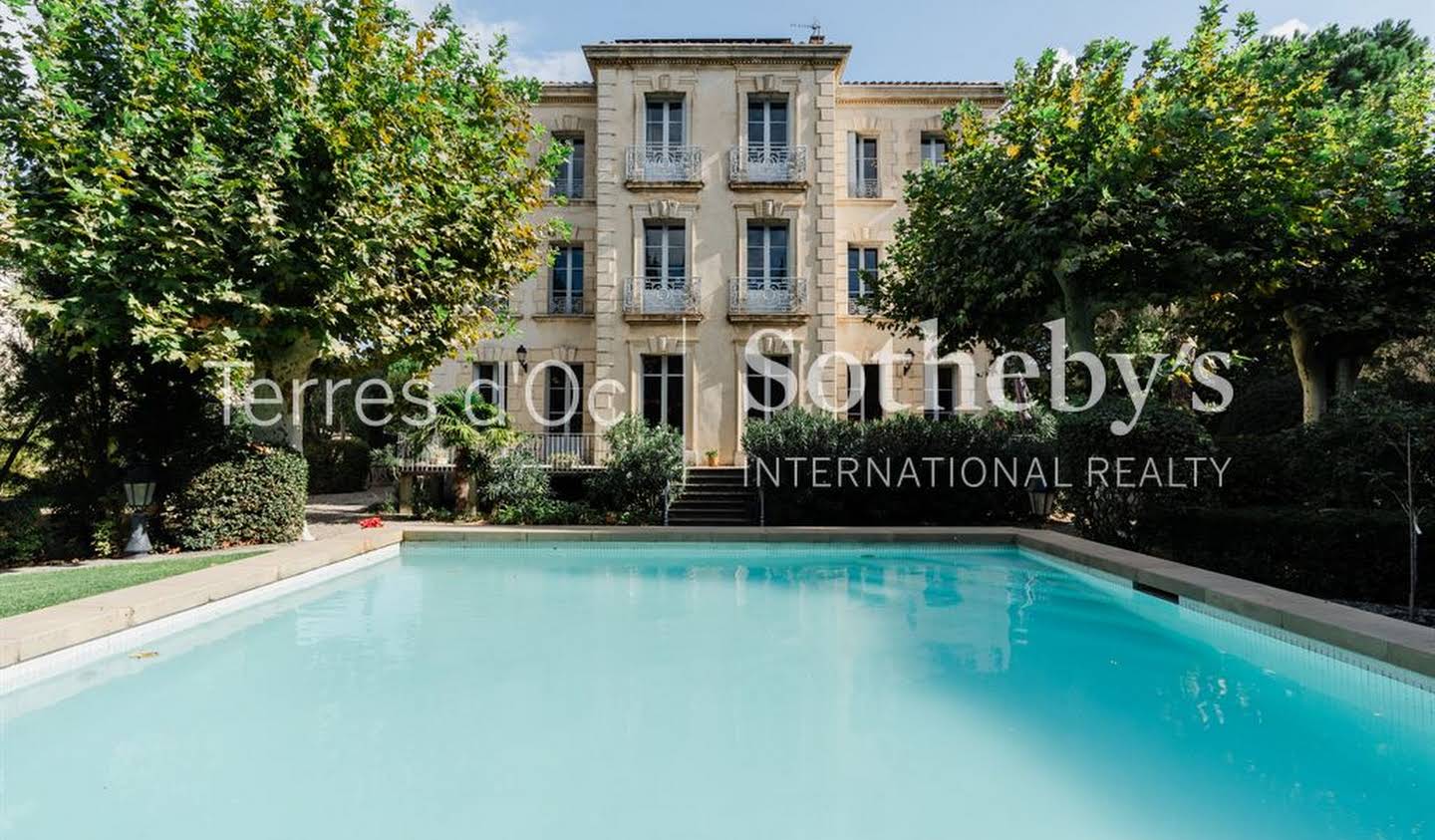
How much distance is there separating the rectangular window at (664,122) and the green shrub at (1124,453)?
11.3 meters

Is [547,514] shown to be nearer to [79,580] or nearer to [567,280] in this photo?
[79,580]

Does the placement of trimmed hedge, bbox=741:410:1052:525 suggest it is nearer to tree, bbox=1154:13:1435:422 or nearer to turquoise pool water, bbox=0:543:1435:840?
tree, bbox=1154:13:1435:422

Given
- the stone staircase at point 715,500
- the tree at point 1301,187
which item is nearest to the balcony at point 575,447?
the stone staircase at point 715,500

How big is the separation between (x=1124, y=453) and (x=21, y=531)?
12943 mm

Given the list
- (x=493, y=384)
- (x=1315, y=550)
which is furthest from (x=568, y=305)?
(x=1315, y=550)

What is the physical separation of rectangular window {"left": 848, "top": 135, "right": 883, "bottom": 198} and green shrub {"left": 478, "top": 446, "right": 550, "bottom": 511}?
33.0ft

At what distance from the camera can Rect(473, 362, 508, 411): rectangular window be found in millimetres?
16922

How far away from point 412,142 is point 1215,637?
9761 mm

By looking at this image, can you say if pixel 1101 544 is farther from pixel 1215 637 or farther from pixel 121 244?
pixel 121 244

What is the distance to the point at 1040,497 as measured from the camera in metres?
12.2

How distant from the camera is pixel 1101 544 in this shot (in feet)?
29.8

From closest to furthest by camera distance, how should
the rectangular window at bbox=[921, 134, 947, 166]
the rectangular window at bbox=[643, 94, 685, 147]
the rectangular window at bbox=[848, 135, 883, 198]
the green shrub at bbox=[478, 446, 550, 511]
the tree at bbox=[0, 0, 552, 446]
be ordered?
the tree at bbox=[0, 0, 552, 446] → the green shrub at bbox=[478, 446, 550, 511] → the rectangular window at bbox=[643, 94, 685, 147] → the rectangular window at bbox=[921, 134, 947, 166] → the rectangular window at bbox=[848, 135, 883, 198]

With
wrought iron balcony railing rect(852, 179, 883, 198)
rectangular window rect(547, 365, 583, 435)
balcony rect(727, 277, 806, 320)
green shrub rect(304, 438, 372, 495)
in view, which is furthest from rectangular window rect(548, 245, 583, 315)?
green shrub rect(304, 438, 372, 495)

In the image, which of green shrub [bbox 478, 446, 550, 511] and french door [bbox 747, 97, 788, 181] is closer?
green shrub [bbox 478, 446, 550, 511]
